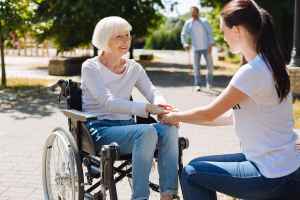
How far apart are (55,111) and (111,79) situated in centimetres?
597

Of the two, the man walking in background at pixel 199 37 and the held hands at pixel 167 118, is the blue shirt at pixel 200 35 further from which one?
the held hands at pixel 167 118

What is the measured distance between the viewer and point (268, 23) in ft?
10.3

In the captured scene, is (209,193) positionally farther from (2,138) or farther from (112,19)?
(2,138)

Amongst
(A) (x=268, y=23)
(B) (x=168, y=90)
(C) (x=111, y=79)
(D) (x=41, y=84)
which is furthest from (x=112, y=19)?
(D) (x=41, y=84)

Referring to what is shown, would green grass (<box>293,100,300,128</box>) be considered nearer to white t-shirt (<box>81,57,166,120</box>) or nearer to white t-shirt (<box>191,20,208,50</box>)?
white t-shirt (<box>191,20,208,50</box>)

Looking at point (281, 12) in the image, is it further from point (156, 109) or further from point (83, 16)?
point (156, 109)

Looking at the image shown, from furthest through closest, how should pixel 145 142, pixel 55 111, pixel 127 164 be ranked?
pixel 55 111 → pixel 127 164 → pixel 145 142

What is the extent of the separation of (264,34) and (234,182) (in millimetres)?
780

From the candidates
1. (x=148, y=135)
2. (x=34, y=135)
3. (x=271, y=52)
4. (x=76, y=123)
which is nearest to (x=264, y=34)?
(x=271, y=52)

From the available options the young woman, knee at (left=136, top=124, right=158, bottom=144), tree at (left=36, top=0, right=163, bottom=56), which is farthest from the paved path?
tree at (left=36, top=0, right=163, bottom=56)

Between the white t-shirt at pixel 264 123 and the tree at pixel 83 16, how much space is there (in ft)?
46.6

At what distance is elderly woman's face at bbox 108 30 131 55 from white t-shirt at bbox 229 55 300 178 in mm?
1490

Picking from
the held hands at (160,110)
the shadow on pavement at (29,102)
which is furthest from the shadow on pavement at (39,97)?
the held hands at (160,110)

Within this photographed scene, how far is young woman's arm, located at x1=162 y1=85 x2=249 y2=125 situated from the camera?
3.18 metres
